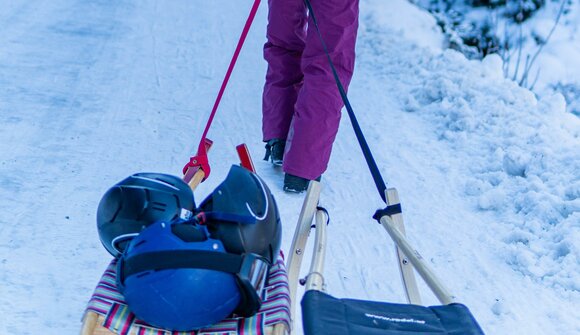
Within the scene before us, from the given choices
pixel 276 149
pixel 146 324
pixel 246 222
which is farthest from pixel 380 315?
pixel 276 149

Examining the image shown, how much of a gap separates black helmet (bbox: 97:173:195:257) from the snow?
18.3 inches

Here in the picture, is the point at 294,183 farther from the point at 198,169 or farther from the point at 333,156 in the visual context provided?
the point at 198,169

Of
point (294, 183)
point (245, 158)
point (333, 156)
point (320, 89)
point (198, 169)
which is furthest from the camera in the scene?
point (333, 156)

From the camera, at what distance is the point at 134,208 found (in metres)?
2.12

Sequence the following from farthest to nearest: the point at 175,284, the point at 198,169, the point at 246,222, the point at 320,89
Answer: the point at 320,89 → the point at 198,169 → the point at 246,222 → the point at 175,284

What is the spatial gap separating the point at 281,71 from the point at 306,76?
28 centimetres

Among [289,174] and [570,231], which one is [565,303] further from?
[289,174]

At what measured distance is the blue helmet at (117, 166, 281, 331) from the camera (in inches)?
70.9

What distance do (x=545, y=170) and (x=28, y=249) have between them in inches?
96.6

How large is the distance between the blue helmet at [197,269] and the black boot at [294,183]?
151 centimetres

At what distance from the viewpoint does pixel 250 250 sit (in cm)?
196

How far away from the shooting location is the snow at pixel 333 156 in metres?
2.89

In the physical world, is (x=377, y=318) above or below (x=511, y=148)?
above

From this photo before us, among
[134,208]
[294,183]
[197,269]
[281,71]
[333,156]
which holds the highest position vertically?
[197,269]
